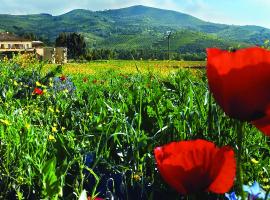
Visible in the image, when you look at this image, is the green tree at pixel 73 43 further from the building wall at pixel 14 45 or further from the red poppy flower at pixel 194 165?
the red poppy flower at pixel 194 165

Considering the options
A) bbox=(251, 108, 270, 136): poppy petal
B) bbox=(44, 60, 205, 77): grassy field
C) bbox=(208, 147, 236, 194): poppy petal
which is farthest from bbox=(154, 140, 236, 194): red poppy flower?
bbox=(44, 60, 205, 77): grassy field

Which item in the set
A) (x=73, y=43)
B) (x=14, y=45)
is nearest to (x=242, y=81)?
(x=73, y=43)

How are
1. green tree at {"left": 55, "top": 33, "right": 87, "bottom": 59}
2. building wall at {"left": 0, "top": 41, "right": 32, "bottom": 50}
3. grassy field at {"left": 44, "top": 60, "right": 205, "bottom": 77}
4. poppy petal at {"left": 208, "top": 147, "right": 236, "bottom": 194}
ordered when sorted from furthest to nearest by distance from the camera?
green tree at {"left": 55, "top": 33, "right": 87, "bottom": 59}, building wall at {"left": 0, "top": 41, "right": 32, "bottom": 50}, grassy field at {"left": 44, "top": 60, "right": 205, "bottom": 77}, poppy petal at {"left": 208, "top": 147, "right": 236, "bottom": 194}

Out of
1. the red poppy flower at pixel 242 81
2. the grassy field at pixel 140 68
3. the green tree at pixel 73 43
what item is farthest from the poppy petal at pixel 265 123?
the green tree at pixel 73 43

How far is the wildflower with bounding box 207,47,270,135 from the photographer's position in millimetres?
805

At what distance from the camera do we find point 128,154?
2014 millimetres

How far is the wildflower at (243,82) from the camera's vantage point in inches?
31.7

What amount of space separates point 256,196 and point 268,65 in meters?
0.52

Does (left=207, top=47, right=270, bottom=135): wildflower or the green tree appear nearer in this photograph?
(left=207, top=47, right=270, bottom=135): wildflower

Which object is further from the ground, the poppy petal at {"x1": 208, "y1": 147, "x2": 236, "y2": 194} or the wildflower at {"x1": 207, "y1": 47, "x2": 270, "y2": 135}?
the wildflower at {"x1": 207, "y1": 47, "x2": 270, "y2": 135}

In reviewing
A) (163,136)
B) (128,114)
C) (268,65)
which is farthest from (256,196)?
(128,114)

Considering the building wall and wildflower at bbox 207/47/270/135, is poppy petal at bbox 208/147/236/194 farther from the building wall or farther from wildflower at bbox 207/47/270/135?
the building wall

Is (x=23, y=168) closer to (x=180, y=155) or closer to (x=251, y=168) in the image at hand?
(x=251, y=168)

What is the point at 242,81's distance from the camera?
2.70 feet
